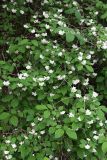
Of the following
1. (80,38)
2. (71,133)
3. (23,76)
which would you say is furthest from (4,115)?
(80,38)

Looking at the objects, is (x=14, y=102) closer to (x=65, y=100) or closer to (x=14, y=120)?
(x=14, y=120)

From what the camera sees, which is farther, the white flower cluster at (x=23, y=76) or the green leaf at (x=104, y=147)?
the white flower cluster at (x=23, y=76)

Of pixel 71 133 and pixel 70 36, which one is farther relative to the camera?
pixel 70 36

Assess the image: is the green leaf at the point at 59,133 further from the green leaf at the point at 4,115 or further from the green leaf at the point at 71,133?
the green leaf at the point at 4,115

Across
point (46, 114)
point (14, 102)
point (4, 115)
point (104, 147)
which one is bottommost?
point (104, 147)

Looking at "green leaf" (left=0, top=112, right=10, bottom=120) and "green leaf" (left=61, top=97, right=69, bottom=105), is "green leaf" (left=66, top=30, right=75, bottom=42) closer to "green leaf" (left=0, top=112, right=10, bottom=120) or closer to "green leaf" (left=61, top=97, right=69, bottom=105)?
"green leaf" (left=61, top=97, right=69, bottom=105)

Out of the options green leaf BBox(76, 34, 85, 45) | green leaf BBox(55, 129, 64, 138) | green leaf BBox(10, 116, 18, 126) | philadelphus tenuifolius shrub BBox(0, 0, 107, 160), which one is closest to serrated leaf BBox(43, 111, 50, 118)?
philadelphus tenuifolius shrub BBox(0, 0, 107, 160)

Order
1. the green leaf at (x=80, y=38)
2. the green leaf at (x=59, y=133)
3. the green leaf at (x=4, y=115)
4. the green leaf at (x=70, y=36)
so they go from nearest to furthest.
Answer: the green leaf at (x=59, y=133), the green leaf at (x=4, y=115), the green leaf at (x=70, y=36), the green leaf at (x=80, y=38)

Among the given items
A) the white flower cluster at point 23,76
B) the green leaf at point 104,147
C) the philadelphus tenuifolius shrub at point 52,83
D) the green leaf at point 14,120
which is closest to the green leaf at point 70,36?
the philadelphus tenuifolius shrub at point 52,83
